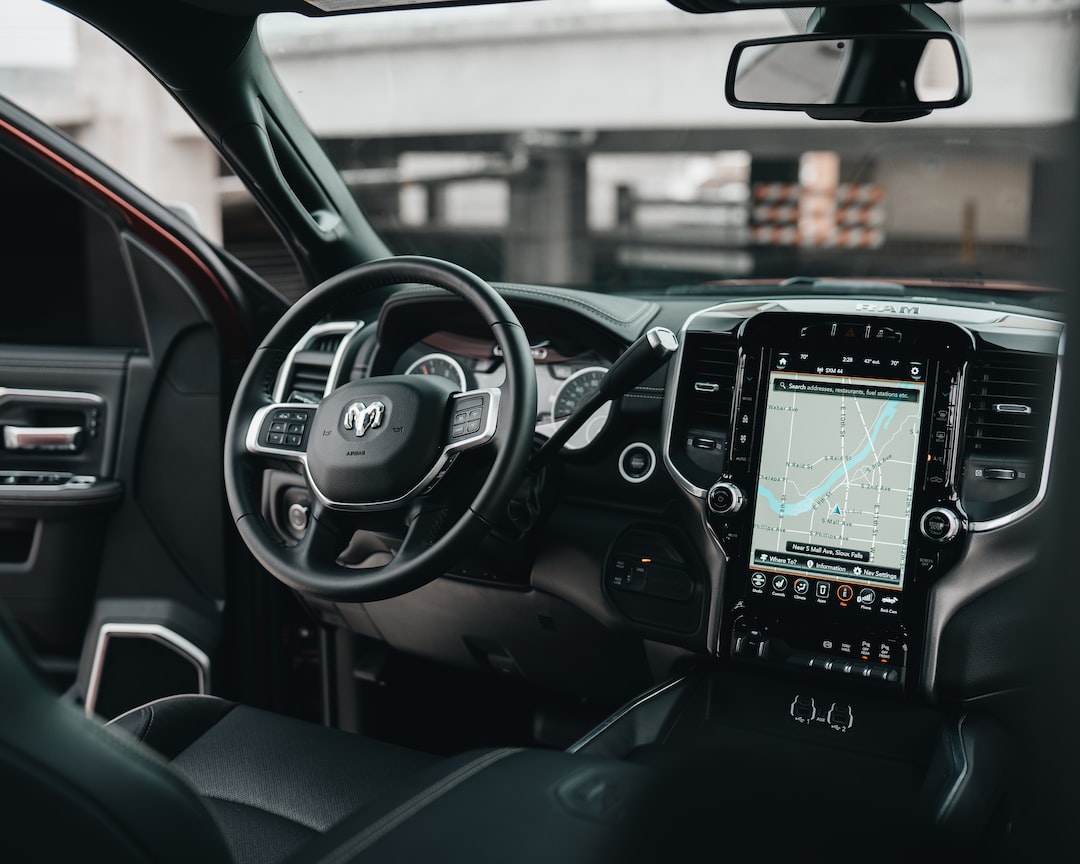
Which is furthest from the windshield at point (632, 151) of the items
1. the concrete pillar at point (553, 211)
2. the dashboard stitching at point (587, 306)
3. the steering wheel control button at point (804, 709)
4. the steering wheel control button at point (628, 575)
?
the steering wheel control button at point (804, 709)

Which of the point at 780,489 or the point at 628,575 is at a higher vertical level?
the point at 780,489

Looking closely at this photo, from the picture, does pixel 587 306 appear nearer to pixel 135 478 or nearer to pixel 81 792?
pixel 135 478

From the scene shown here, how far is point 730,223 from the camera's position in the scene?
12539 mm

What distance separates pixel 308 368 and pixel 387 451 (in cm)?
56

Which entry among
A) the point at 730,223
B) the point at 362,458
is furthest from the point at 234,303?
the point at 730,223

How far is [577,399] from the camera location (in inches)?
89.0

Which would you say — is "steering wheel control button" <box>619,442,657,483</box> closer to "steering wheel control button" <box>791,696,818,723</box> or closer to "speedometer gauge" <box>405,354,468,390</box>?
"speedometer gauge" <box>405,354,468,390</box>

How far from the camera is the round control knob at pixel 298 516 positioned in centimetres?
239

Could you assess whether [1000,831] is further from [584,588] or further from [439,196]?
[439,196]

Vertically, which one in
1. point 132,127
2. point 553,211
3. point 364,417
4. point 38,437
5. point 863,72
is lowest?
point 38,437

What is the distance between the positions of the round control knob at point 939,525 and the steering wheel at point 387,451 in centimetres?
69

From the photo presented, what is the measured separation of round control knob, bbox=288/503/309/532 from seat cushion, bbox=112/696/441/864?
0.44 metres

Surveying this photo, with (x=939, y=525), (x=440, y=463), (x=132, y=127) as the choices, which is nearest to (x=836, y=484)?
(x=939, y=525)

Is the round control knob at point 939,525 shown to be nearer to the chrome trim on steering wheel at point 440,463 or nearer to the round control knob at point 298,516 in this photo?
the chrome trim on steering wheel at point 440,463
